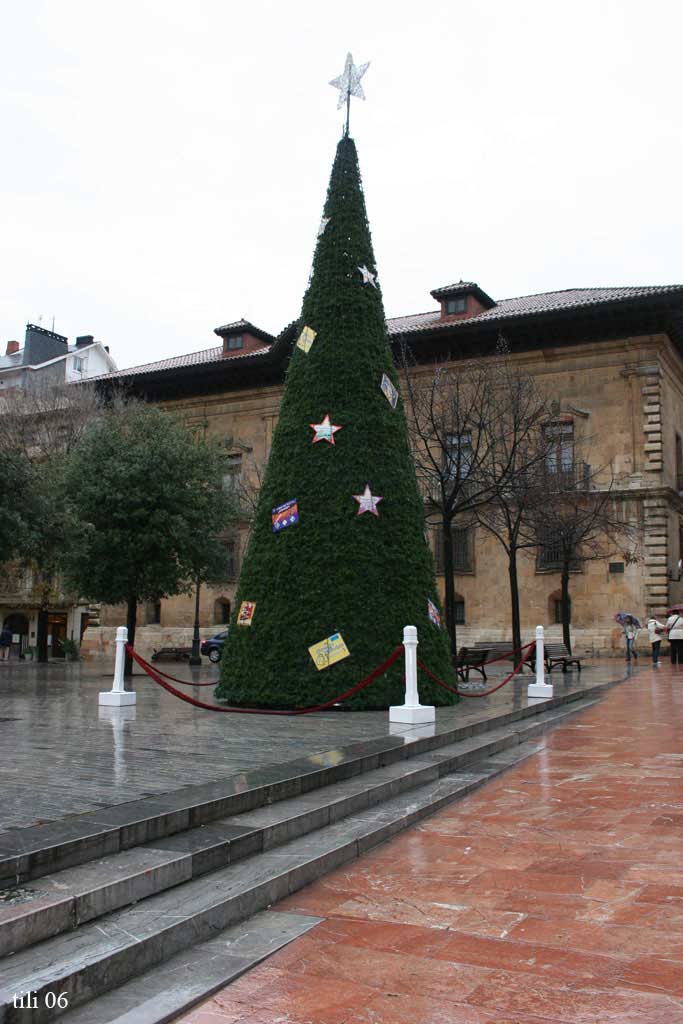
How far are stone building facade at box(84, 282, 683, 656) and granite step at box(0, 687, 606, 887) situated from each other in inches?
859

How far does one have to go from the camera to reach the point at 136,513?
19484 mm

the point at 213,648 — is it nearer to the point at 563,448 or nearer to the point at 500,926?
the point at 563,448

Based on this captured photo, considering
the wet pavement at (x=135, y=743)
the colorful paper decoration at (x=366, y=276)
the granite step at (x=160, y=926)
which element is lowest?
the granite step at (x=160, y=926)

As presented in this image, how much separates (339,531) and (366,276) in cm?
384

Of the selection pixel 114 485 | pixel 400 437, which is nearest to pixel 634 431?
pixel 114 485

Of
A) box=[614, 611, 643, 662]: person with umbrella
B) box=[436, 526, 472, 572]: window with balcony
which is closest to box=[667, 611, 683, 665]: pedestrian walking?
box=[614, 611, 643, 662]: person with umbrella

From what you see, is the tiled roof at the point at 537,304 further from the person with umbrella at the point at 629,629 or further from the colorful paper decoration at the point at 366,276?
the colorful paper decoration at the point at 366,276

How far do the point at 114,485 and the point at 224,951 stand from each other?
16708 millimetres

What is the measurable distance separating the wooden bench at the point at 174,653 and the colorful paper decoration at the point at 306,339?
959 inches

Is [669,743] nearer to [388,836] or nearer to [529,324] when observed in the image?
[388,836]

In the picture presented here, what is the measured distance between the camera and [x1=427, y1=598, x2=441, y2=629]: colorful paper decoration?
11.5 metres

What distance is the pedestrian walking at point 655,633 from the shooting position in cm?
2538

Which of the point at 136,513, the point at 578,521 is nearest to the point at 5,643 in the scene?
the point at 136,513

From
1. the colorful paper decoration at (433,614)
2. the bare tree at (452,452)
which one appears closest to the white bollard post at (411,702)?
the colorful paper decoration at (433,614)
